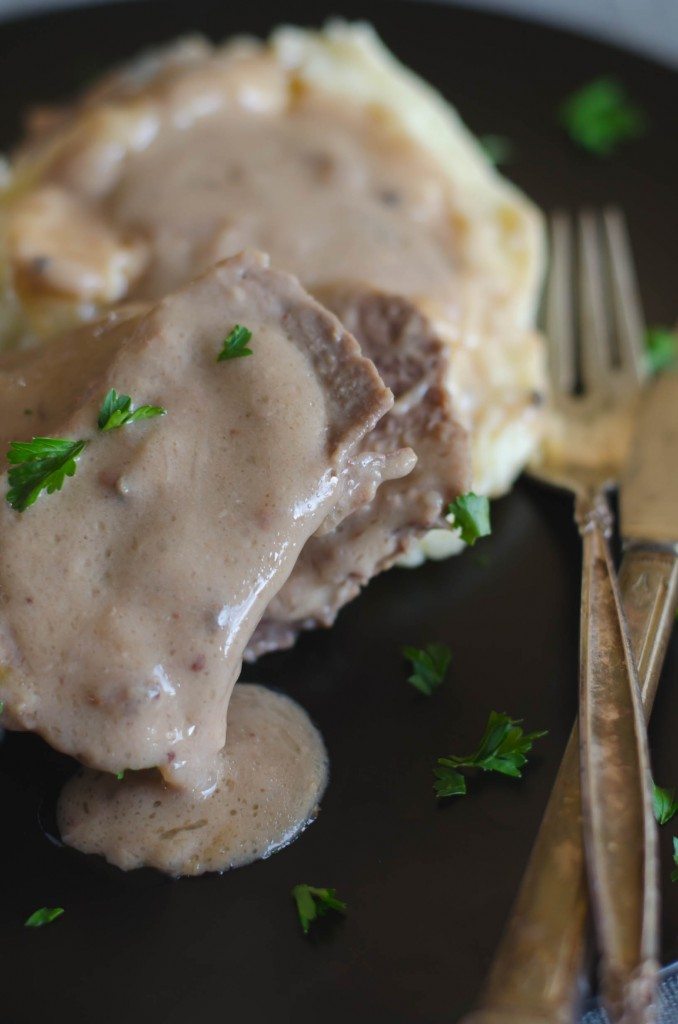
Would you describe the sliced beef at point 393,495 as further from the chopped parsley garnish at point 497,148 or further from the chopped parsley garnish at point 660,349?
the chopped parsley garnish at point 497,148

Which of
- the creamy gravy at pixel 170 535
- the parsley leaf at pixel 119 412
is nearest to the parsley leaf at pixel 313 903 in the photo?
the creamy gravy at pixel 170 535

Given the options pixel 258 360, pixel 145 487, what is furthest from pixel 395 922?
pixel 258 360

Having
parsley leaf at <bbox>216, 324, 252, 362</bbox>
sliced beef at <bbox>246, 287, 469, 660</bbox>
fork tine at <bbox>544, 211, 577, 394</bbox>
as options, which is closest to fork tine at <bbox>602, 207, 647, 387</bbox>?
fork tine at <bbox>544, 211, 577, 394</bbox>

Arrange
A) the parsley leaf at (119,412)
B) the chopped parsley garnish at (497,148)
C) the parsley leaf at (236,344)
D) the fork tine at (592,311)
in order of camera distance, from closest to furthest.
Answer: the parsley leaf at (119,412) < the parsley leaf at (236,344) < the fork tine at (592,311) < the chopped parsley garnish at (497,148)

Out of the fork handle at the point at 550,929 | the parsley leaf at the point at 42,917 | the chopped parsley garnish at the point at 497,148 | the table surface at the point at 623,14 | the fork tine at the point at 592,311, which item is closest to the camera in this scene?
the fork handle at the point at 550,929

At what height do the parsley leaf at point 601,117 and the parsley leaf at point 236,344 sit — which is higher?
the parsley leaf at point 236,344

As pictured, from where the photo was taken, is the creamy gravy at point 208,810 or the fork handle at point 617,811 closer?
the fork handle at point 617,811

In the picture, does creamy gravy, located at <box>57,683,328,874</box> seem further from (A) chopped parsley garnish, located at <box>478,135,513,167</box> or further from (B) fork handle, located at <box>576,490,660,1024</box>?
(A) chopped parsley garnish, located at <box>478,135,513,167</box>

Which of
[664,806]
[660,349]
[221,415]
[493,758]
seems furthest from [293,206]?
[664,806]
